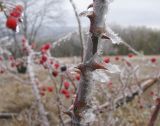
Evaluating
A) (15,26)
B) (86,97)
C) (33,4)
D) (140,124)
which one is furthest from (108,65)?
(33,4)

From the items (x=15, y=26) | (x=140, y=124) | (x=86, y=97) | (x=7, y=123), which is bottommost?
(x=7, y=123)

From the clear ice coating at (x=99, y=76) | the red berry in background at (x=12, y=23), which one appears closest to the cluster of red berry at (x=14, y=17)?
the red berry in background at (x=12, y=23)

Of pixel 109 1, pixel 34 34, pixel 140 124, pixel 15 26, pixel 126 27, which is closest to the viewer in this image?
pixel 109 1

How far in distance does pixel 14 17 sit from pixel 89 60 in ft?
1.45

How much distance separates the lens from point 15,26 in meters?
1.00

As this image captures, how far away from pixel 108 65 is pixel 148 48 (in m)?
20.1

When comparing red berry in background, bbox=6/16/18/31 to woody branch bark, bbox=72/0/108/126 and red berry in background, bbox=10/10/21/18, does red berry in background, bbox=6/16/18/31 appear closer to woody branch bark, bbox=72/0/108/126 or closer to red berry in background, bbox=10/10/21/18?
red berry in background, bbox=10/10/21/18

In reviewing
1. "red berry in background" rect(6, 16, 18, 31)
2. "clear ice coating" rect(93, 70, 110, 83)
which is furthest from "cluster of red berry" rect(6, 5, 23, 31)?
"clear ice coating" rect(93, 70, 110, 83)

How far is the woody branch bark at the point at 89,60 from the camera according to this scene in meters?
0.62

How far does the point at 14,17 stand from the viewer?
3.45ft

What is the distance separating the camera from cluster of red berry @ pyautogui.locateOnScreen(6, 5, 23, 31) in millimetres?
1002

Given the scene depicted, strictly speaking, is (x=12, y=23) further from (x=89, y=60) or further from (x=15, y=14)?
(x=89, y=60)

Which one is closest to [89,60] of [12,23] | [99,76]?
[99,76]

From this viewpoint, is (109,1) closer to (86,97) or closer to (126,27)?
(86,97)
